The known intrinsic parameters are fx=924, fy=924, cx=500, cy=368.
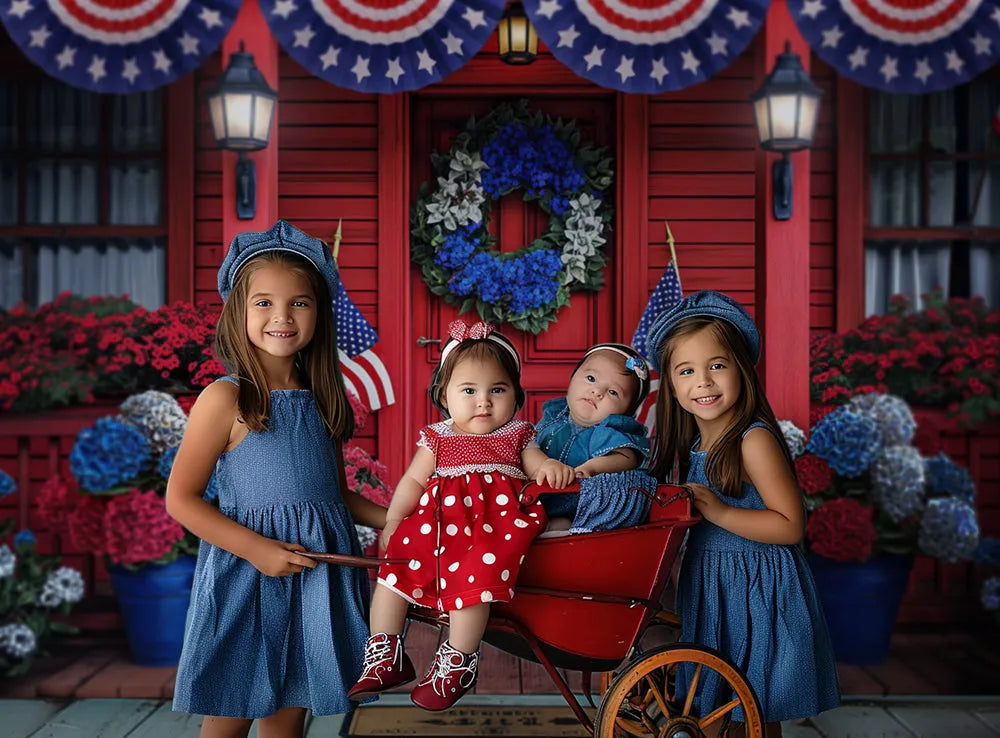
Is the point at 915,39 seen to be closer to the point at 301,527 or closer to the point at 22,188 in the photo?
the point at 301,527

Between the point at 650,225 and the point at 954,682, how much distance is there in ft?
8.97

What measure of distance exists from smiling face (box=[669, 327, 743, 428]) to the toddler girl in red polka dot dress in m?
0.36

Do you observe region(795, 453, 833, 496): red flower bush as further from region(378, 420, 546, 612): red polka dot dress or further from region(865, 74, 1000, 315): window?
region(378, 420, 546, 612): red polka dot dress

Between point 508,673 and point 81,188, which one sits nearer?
point 508,673

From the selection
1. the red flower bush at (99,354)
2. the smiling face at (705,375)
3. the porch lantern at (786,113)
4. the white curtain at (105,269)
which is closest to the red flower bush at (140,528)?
the red flower bush at (99,354)

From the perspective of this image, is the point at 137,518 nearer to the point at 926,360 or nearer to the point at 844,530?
the point at 844,530

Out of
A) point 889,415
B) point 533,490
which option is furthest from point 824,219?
point 533,490

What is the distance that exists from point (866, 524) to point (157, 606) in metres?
3.09

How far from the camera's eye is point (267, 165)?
4445 mm

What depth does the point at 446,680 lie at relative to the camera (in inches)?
77.6

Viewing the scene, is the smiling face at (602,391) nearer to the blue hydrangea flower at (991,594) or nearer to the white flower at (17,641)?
the white flower at (17,641)

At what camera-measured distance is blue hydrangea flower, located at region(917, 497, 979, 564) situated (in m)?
4.12

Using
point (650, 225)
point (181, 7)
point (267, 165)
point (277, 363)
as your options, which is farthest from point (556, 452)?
point (650, 225)

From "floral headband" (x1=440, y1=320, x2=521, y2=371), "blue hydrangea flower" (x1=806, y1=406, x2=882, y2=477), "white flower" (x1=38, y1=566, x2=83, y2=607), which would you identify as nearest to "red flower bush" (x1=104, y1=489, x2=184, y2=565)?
"white flower" (x1=38, y1=566, x2=83, y2=607)
